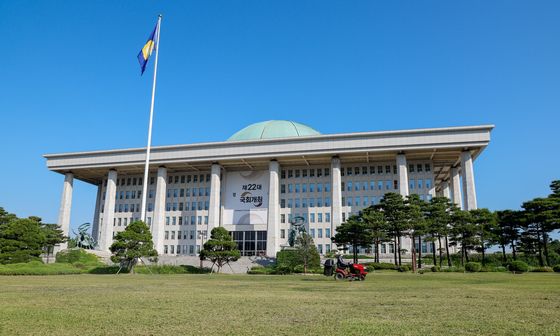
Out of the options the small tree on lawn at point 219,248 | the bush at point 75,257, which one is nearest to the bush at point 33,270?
the small tree on lawn at point 219,248

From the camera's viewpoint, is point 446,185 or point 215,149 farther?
point 446,185

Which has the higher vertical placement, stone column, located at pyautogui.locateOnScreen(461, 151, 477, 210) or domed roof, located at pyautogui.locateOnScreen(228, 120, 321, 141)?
domed roof, located at pyautogui.locateOnScreen(228, 120, 321, 141)

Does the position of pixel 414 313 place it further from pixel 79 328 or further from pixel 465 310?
pixel 79 328

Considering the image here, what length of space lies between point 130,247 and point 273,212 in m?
32.7

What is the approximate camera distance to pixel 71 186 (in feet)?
271

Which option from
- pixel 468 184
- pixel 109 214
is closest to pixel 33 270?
pixel 109 214

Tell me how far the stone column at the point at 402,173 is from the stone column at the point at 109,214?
173ft

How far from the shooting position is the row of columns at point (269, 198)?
216ft

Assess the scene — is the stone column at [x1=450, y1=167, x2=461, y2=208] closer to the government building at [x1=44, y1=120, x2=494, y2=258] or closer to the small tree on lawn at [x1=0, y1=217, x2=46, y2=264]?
the government building at [x1=44, y1=120, x2=494, y2=258]

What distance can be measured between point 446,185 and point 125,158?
63.4 m

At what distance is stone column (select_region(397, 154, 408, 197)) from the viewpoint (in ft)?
216

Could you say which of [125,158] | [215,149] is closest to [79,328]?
[215,149]

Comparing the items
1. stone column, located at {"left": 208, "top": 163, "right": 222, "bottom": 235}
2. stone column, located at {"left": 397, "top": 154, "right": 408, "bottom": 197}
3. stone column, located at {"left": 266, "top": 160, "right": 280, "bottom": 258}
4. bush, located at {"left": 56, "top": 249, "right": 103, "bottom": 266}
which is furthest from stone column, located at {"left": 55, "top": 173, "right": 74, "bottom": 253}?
stone column, located at {"left": 397, "top": 154, "right": 408, "bottom": 197}

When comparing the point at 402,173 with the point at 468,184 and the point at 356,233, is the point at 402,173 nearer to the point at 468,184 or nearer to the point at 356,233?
the point at 468,184
